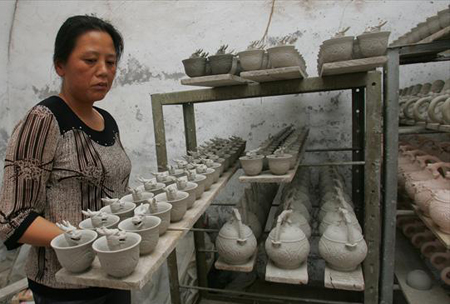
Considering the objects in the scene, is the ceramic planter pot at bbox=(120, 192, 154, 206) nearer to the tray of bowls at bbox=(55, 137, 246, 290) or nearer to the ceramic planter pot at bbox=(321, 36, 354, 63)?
the tray of bowls at bbox=(55, 137, 246, 290)

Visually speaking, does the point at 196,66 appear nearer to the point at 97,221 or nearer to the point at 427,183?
the point at 97,221

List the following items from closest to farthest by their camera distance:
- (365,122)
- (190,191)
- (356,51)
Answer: (190,191) < (356,51) < (365,122)

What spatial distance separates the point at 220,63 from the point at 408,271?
1.87m

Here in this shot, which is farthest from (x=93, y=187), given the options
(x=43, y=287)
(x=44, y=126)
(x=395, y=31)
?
(x=395, y=31)

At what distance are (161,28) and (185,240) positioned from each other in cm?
194

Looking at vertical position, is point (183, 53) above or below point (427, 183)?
above

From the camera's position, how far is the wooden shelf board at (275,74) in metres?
1.42

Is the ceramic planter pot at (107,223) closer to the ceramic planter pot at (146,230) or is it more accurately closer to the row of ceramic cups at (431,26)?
the ceramic planter pot at (146,230)

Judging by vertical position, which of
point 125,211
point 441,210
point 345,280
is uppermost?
point 125,211

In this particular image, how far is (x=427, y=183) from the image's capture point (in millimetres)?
1832

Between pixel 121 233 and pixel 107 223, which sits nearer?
pixel 121 233

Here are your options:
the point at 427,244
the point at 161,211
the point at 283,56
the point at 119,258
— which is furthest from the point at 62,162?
the point at 427,244

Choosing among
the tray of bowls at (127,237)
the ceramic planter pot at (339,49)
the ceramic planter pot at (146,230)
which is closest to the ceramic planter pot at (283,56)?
the ceramic planter pot at (339,49)

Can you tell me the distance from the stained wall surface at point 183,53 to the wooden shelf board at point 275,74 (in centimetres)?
118
